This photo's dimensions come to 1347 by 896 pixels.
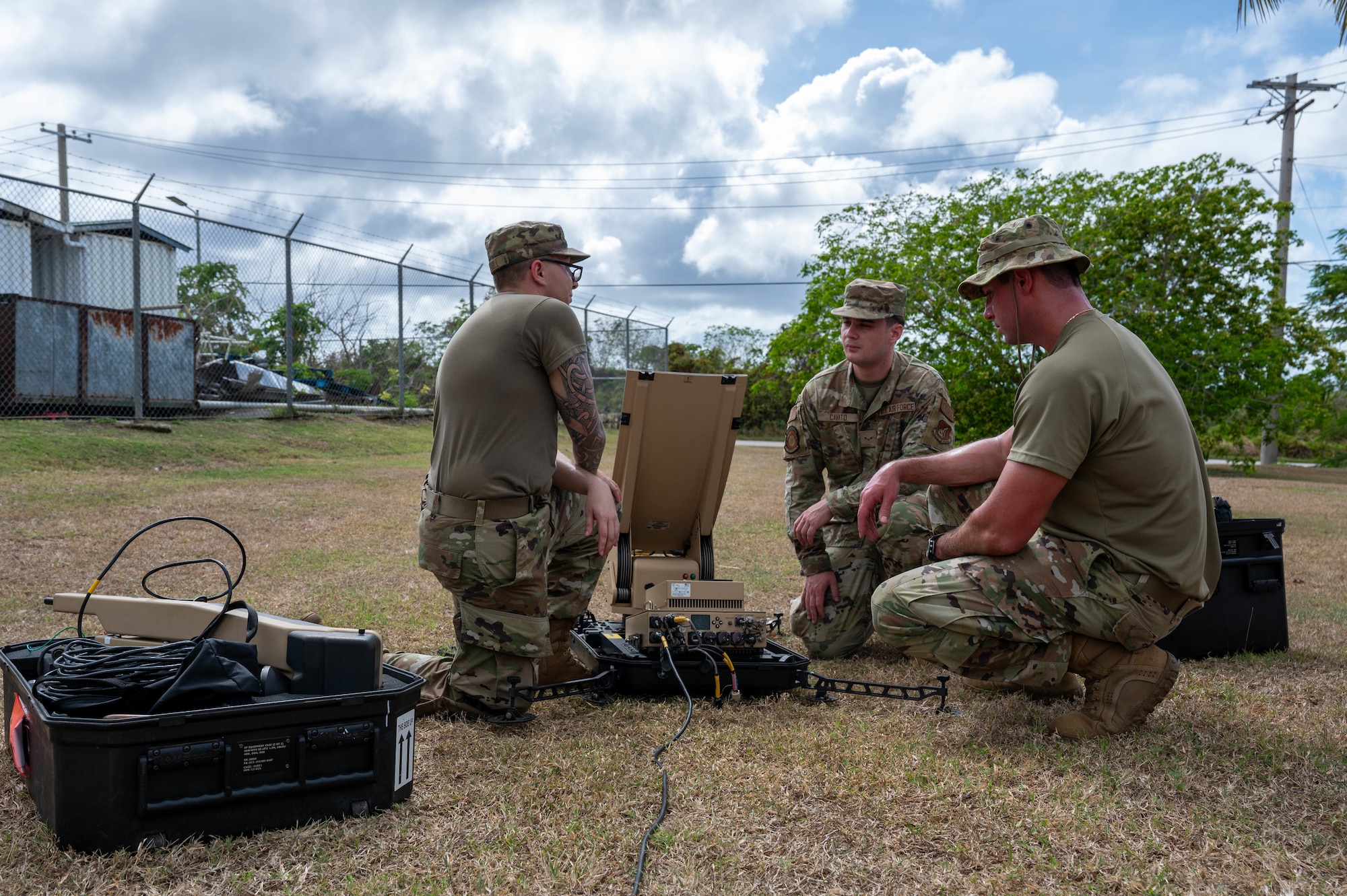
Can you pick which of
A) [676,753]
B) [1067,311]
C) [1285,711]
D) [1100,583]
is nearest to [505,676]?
[676,753]

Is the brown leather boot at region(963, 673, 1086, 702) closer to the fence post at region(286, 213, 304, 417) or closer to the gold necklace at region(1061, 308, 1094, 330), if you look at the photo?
the gold necklace at region(1061, 308, 1094, 330)

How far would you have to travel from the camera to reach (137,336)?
12336mm

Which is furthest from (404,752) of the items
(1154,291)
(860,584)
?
(1154,291)

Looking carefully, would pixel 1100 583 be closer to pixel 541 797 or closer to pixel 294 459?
pixel 541 797

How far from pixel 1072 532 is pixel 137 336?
12990mm

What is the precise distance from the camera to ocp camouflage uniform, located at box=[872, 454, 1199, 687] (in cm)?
296

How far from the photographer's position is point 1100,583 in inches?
116

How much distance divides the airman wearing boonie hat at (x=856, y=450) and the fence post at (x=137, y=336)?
427 inches

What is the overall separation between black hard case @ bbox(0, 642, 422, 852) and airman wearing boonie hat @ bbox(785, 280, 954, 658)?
2.38 m

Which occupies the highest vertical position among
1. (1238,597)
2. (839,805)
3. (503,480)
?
(503,480)

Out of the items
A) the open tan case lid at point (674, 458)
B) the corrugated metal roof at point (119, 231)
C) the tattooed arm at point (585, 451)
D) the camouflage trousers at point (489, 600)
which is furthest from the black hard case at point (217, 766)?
the corrugated metal roof at point (119, 231)

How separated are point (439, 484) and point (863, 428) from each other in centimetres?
247

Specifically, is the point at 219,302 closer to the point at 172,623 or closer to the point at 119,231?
the point at 119,231

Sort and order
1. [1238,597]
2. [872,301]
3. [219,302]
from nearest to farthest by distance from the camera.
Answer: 1. [1238,597]
2. [872,301]
3. [219,302]
